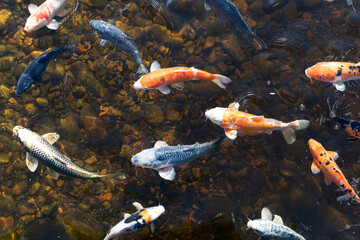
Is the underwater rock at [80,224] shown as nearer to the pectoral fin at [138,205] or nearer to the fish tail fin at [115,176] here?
the fish tail fin at [115,176]

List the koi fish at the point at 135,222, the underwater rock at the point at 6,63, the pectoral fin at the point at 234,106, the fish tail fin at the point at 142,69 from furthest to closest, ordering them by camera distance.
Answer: the underwater rock at the point at 6,63, the fish tail fin at the point at 142,69, the pectoral fin at the point at 234,106, the koi fish at the point at 135,222

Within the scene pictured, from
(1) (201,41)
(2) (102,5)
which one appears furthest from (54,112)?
(1) (201,41)

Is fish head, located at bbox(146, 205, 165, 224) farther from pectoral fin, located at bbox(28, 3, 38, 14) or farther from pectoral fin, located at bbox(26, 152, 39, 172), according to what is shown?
pectoral fin, located at bbox(28, 3, 38, 14)

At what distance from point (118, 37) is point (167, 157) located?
265 centimetres

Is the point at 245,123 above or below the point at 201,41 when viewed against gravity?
below

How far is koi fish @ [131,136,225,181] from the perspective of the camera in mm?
5293

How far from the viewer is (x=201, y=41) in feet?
20.6

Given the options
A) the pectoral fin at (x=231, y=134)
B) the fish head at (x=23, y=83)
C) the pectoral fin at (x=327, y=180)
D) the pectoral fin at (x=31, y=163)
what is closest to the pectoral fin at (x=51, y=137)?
the pectoral fin at (x=31, y=163)

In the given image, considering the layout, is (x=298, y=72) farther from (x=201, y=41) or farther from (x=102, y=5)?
(x=102, y=5)

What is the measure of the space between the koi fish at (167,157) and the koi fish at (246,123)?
58 centimetres

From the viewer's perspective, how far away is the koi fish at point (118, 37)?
19.0ft

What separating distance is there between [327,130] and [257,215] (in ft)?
7.69

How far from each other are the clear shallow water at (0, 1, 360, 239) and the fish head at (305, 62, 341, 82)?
341 mm

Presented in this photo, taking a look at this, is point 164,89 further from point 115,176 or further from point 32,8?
point 32,8
